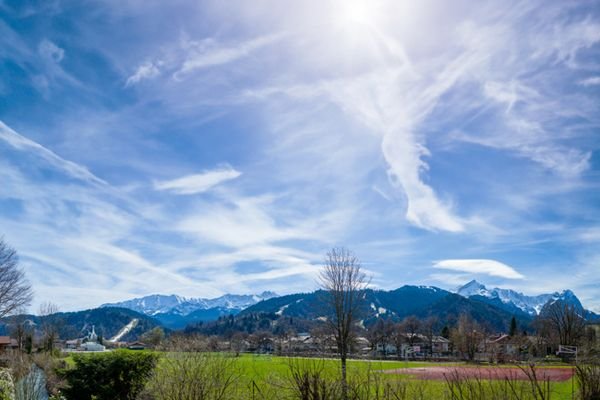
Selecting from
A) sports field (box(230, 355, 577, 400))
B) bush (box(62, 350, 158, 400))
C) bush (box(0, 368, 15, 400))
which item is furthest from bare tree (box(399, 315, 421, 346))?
bush (box(0, 368, 15, 400))

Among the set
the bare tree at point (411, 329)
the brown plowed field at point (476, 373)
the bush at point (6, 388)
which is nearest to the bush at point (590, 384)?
the brown plowed field at point (476, 373)

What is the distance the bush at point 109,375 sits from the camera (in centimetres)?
2011

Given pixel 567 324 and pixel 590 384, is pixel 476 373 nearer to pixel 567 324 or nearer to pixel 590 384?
pixel 590 384

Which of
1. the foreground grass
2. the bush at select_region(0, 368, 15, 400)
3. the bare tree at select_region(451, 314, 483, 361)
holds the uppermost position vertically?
the foreground grass

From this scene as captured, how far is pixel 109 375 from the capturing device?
816 inches

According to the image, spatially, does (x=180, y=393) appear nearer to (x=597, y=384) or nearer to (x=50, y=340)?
(x=597, y=384)

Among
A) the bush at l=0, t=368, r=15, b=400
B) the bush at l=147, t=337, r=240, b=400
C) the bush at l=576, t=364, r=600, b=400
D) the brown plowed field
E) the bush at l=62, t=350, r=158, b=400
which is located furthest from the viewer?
the bush at l=62, t=350, r=158, b=400

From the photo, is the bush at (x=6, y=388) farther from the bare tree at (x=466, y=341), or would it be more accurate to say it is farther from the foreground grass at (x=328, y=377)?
the bare tree at (x=466, y=341)

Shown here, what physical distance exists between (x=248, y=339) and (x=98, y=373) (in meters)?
130

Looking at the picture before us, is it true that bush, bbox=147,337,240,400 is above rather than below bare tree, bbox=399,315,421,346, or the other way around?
above

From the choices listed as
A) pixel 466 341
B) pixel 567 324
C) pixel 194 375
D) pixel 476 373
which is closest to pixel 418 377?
pixel 476 373

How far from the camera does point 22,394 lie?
1354cm

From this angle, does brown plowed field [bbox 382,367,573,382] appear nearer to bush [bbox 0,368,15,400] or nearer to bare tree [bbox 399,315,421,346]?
bush [bbox 0,368,15,400]

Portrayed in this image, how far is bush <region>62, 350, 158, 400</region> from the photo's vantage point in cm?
2011
